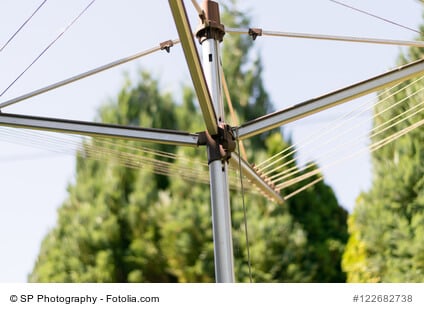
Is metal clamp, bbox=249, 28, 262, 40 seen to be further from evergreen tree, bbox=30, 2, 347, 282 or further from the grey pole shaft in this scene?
evergreen tree, bbox=30, 2, 347, 282

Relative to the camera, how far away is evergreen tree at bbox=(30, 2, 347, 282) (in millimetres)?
6703

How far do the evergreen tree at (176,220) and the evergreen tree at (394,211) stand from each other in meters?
0.87

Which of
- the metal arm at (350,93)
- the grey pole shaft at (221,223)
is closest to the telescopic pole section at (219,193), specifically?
the grey pole shaft at (221,223)

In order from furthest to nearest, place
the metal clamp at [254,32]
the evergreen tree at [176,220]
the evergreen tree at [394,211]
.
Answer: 1. the evergreen tree at [176,220]
2. the evergreen tree at [394,211]
3. the metal clamp at [254,32]

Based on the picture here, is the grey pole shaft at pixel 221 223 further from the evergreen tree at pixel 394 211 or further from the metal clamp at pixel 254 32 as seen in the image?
the evergreen tree at pixel 394 211

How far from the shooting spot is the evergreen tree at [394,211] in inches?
208

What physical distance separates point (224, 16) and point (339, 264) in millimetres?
3469

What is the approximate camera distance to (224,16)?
25.3 feet

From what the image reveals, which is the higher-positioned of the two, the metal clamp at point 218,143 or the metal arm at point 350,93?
the metal arm at point 350,93

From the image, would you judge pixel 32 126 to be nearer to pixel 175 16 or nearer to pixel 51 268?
pixel 175 16

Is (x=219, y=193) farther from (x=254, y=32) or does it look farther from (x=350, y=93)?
(x=254, y=32)

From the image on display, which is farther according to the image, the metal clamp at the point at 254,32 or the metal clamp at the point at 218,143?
the metal clamp at the point at 254,32

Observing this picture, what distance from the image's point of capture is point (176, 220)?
718cm
